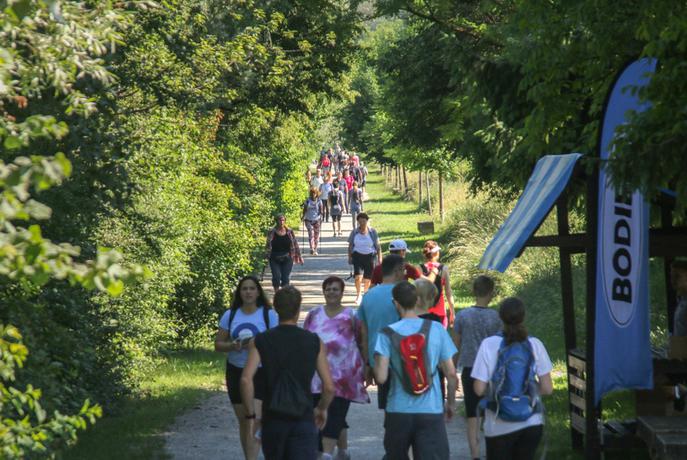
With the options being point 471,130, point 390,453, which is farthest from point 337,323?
point 471,130

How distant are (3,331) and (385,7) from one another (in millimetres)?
14387

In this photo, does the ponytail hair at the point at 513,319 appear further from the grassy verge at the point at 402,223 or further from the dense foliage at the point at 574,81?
the grassy verge at the point at 402,223

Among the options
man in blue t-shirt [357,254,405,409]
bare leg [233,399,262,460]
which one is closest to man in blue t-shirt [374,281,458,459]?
man in blue t-shirt [357,254,405,409]

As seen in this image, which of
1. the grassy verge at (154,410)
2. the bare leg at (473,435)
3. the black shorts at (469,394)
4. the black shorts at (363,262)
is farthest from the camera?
the black shorts at (363,262)

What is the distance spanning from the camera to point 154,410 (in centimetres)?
1320

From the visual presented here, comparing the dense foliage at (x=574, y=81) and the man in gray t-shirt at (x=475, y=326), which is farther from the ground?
the dense foliage at (x=574, y=81)

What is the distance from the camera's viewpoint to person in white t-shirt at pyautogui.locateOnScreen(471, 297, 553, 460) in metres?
7.35

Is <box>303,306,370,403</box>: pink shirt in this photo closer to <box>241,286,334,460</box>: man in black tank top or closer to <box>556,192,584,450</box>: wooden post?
<box>241,286,334,460</box>: man in black tank top

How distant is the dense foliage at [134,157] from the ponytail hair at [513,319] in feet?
8.48

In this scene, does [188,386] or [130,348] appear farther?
[188,386]

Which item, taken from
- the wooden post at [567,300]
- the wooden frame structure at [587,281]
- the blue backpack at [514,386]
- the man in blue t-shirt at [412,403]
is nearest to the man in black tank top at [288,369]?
the man in blue t-shirt at [412,403]

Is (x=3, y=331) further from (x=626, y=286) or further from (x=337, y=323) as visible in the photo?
(x=626, y=286)

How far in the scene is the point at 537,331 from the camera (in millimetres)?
18859

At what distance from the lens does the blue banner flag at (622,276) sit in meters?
8.62
